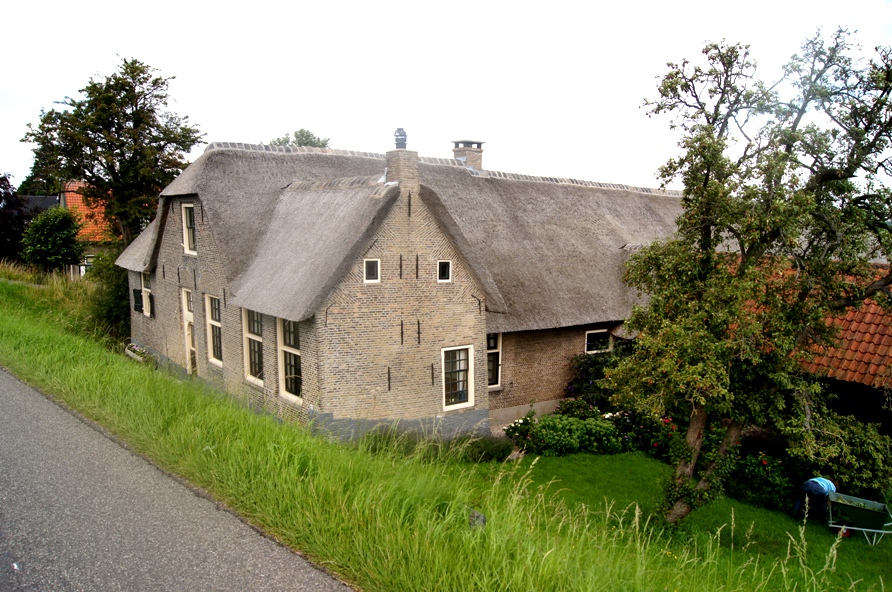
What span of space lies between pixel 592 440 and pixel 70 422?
10.6m

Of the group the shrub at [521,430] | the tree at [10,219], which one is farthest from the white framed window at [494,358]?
the tree at [10,219]

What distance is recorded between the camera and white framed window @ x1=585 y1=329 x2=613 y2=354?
18.3 meters

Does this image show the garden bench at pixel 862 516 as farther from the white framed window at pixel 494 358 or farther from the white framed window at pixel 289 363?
the white framed window at pixel 289 363

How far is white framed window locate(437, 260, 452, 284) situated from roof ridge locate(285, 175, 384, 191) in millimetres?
2055

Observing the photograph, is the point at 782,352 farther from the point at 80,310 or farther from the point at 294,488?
the point at 80,310

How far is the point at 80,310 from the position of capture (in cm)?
2391

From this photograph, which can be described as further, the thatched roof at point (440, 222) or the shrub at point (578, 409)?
the shrub at point (578, 409)

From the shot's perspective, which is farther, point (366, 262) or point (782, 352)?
point (366, 262)

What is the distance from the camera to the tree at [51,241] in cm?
3083

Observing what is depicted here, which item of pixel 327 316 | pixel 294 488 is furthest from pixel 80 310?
pixel 294 488

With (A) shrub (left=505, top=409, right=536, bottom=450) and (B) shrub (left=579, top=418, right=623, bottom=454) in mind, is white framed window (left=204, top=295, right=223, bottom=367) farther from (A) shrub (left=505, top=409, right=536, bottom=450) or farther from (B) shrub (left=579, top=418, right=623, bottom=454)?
(B) shrub (left=579, top=418, right=623, bottom=454)

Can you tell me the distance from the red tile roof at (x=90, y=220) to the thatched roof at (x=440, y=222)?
15275 millimetres

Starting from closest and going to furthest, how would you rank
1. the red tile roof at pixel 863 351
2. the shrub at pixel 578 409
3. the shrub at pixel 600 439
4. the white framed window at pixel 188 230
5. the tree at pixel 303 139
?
the red tile roof at pixel 863 351 < the shrub at pixel 600 439 < the shrub at pixel 578 409 < the white framed window at pixel 188 230 < the tree at pixel 303 139

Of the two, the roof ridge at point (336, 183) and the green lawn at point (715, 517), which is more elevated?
the roof ridge at point (336, 183)
